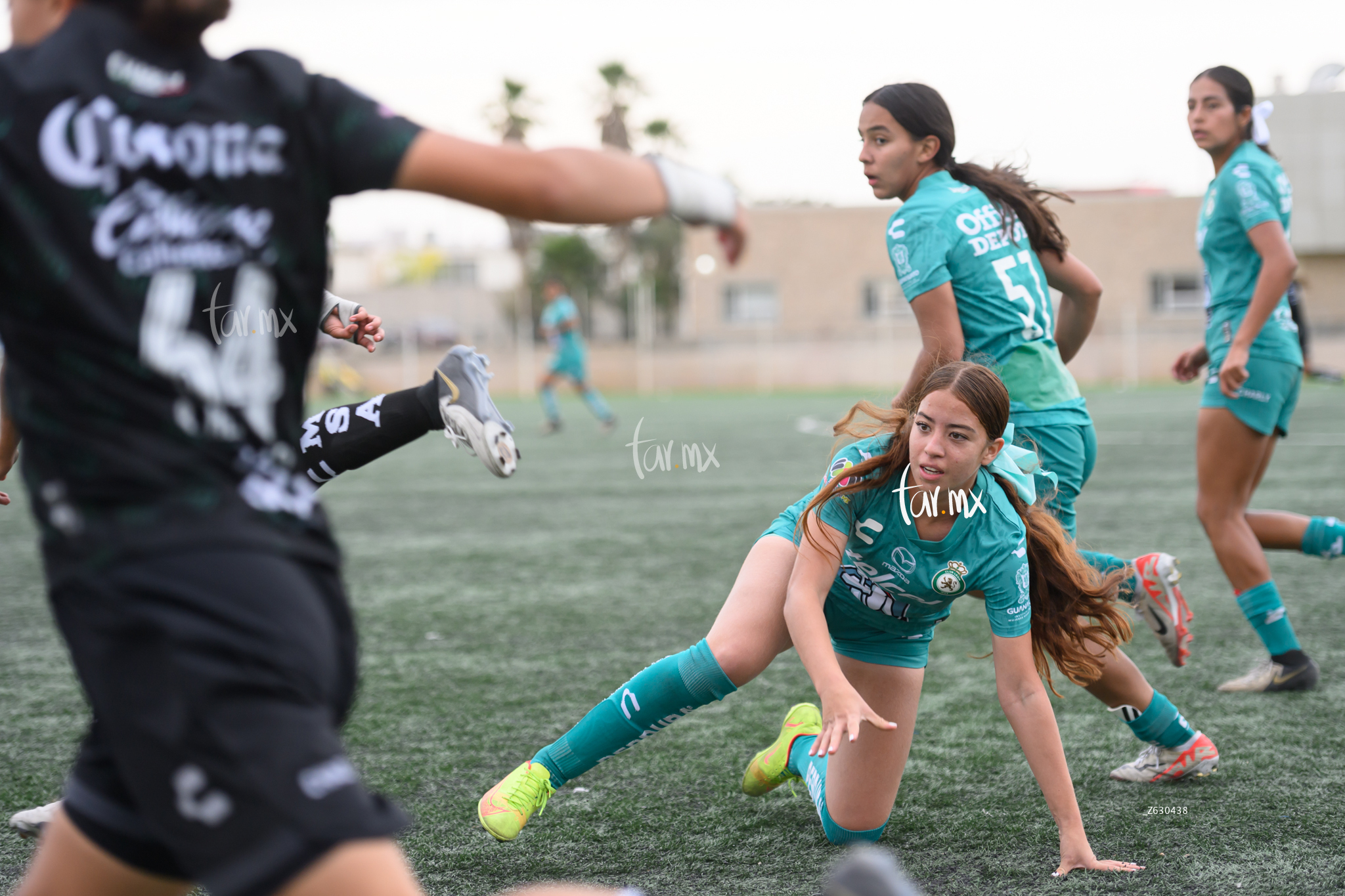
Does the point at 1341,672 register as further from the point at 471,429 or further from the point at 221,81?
the point at 221,81

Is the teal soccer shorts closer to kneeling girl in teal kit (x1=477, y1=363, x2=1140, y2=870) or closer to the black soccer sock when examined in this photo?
kneeling girl in teal kit (x1=477, y1=363, x2=1140, y2=870)

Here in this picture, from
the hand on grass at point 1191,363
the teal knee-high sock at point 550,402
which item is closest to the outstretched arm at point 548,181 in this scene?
the hand on grass at point 1191,363

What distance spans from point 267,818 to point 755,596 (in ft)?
6.12

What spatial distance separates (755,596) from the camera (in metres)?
3.07

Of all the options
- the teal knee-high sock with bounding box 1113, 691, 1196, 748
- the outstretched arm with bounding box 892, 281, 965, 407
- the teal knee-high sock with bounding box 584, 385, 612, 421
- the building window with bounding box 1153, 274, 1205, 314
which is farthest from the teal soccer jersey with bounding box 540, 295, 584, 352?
the building window with bounding box 1153, 274, 1205, 314

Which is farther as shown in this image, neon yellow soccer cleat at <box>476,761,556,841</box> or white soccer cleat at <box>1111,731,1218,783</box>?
white soccer cleat at <box>1111,731,1218,783</box>

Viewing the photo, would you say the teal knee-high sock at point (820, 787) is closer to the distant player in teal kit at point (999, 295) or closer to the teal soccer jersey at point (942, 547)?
the teal soccer jersey at point (942, 547)

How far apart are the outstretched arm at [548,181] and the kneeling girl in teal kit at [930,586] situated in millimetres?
1104

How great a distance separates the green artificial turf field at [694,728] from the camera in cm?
299

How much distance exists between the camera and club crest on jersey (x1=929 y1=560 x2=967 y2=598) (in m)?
2.94

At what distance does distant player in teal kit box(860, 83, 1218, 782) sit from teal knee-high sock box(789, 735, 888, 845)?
781mm

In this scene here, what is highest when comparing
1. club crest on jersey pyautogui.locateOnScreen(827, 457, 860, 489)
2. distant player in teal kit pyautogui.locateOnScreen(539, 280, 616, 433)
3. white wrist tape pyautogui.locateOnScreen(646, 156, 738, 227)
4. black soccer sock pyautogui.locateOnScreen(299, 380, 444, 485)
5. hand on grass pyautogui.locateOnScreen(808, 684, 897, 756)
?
white wrist tape pyautogui.locateOnScreen(646, 156, 738, 227)

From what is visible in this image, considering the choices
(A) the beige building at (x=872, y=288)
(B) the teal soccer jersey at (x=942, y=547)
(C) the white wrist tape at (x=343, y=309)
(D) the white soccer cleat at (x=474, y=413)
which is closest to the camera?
(D) the white soccer cleat at (x=474, y=413)

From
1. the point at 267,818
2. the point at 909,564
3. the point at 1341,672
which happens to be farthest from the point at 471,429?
the point at 1341,672
